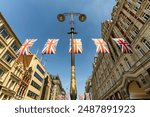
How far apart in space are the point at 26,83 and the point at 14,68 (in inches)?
285

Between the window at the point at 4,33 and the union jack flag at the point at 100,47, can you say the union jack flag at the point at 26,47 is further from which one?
the window at the point at 4,33

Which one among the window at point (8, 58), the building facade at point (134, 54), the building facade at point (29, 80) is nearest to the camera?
the building facade at point (134, 54)

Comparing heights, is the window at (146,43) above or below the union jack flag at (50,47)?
above

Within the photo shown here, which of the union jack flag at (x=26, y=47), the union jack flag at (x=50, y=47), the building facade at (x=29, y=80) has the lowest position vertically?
the union jack flag at (x=50, y=47)

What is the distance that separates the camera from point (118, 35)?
26.3 metres

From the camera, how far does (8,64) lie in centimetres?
2731

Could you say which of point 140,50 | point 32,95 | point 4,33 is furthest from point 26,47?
point 32,95

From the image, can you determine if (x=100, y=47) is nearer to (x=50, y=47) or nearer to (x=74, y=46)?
(x=74, y=46)

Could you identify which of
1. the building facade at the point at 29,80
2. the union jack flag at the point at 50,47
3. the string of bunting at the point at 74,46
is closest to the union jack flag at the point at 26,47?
the string of bunting at the point at 74,46

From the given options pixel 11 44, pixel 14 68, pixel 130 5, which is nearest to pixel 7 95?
pixel 14 68

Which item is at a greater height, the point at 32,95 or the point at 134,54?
the point at 32,95

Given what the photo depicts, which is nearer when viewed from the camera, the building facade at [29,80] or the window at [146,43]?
the window at [146,43]

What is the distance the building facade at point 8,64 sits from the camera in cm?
2552

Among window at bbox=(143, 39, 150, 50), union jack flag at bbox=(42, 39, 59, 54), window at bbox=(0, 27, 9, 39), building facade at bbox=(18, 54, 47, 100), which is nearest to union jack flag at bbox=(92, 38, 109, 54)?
union jack flag at bbox=(42, 39, 59, 54)
